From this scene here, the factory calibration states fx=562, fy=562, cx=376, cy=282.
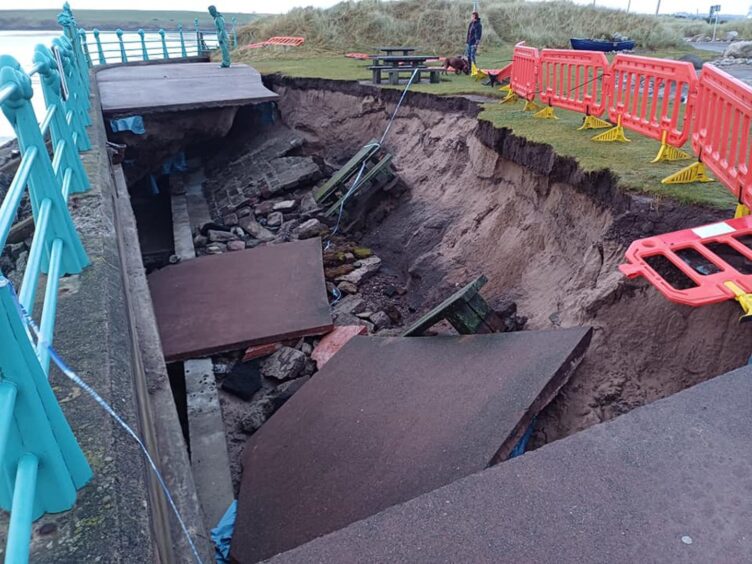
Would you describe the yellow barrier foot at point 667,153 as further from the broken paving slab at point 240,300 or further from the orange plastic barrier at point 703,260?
the broken paving slab at point 240,300

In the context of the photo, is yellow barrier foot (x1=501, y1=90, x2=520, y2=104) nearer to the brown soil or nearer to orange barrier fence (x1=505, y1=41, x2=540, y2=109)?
orange barrier fence (x1=505, y1=41, x2=540, y2=109)

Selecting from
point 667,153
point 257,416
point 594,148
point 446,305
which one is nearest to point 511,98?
point 594,148

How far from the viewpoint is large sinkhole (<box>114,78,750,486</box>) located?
3.77 metres

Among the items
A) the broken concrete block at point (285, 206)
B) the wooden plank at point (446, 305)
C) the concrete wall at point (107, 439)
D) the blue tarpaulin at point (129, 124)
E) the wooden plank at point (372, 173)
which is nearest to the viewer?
the concrete wall at point (107, 439)

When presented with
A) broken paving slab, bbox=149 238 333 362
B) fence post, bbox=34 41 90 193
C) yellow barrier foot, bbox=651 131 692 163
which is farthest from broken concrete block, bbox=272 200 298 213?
yellow barrier foot, bbox=651 131 692 163

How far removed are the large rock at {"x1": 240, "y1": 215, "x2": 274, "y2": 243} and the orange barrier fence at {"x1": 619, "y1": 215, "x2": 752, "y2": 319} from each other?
265 inches

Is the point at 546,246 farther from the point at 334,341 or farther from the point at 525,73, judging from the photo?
the point at 525,73

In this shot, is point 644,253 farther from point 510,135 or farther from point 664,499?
point 510,135

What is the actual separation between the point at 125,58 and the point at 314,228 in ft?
48.2

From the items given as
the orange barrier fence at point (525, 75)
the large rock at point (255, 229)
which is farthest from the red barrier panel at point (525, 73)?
the large rock at point (255, 229)

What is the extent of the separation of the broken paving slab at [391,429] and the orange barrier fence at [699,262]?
23.9 inches

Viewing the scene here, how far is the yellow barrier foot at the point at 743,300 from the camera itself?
2.97 m

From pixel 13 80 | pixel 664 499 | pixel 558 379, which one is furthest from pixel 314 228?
pixel 664 499

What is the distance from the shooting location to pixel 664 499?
2115mm
